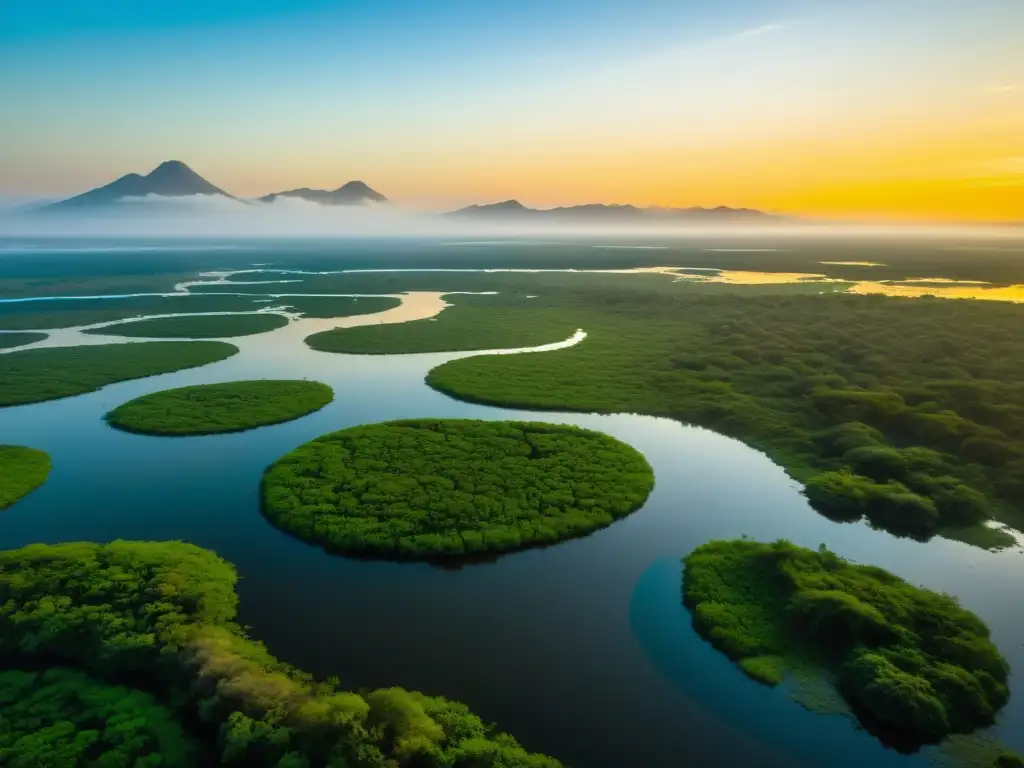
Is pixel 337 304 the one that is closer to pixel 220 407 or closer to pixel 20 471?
pixel 220 407

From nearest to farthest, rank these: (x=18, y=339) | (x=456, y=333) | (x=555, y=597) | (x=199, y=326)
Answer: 1. (x=555, y=597)
2. (x=18, y=339)
3. (x=456, y=333)
4. (x=199, y=326)

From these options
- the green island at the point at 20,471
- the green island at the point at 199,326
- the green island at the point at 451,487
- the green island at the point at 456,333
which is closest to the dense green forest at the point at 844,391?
the green island at the point at 456,333

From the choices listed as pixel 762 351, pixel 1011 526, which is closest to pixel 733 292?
pixel 762 351

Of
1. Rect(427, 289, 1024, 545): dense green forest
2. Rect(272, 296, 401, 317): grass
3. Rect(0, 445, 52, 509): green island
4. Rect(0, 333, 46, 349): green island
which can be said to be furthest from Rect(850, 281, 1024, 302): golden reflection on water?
Rect(0, 333, 46, 349): green island

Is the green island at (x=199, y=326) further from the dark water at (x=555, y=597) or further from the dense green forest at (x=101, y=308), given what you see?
the dark water at (x=555, y=597)

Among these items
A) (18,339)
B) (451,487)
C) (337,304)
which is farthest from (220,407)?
(337,304)

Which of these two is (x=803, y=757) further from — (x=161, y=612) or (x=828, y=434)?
(x=828, y=434)
